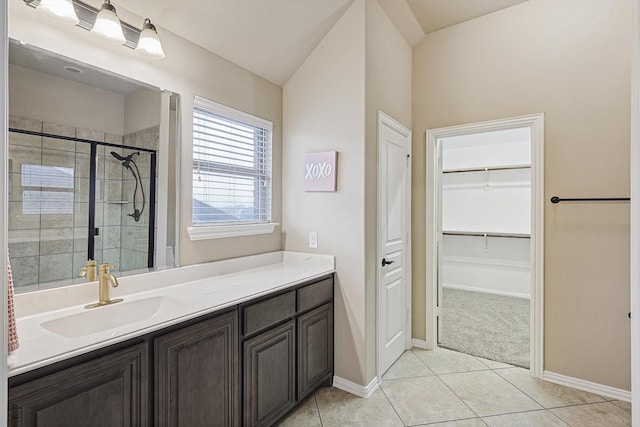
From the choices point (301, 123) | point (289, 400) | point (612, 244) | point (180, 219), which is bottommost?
point (289, 400)

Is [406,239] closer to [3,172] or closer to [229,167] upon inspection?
[229,167]

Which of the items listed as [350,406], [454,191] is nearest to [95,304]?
[350,406]

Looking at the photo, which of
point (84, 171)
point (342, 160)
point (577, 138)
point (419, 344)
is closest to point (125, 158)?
point (84, 171)

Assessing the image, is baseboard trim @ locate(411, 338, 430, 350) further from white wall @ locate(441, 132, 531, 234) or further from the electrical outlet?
white wall @ locate(441, 132, 531, 234)

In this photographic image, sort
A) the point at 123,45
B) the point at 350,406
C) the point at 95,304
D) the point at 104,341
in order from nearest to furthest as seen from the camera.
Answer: the point at 104,341 → the point at 95,304 → the point at 123,45 → the point at 350,406

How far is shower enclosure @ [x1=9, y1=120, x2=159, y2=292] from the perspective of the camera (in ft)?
4.59

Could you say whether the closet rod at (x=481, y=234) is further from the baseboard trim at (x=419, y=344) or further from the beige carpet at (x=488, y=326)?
the baseboard trim at (x=419, y=344)

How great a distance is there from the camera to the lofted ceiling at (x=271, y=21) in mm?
1907

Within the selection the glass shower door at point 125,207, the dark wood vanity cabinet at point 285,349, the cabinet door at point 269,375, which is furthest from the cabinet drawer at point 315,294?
the glass shower door at point 125,207

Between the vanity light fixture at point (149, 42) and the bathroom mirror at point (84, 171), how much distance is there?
187 millimetres

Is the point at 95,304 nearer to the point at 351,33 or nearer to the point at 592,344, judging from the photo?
the point at 351,33

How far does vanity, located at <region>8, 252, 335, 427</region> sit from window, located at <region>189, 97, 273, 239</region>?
387mm

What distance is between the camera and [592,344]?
238 centimetres

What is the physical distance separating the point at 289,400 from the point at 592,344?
7.50 feet
